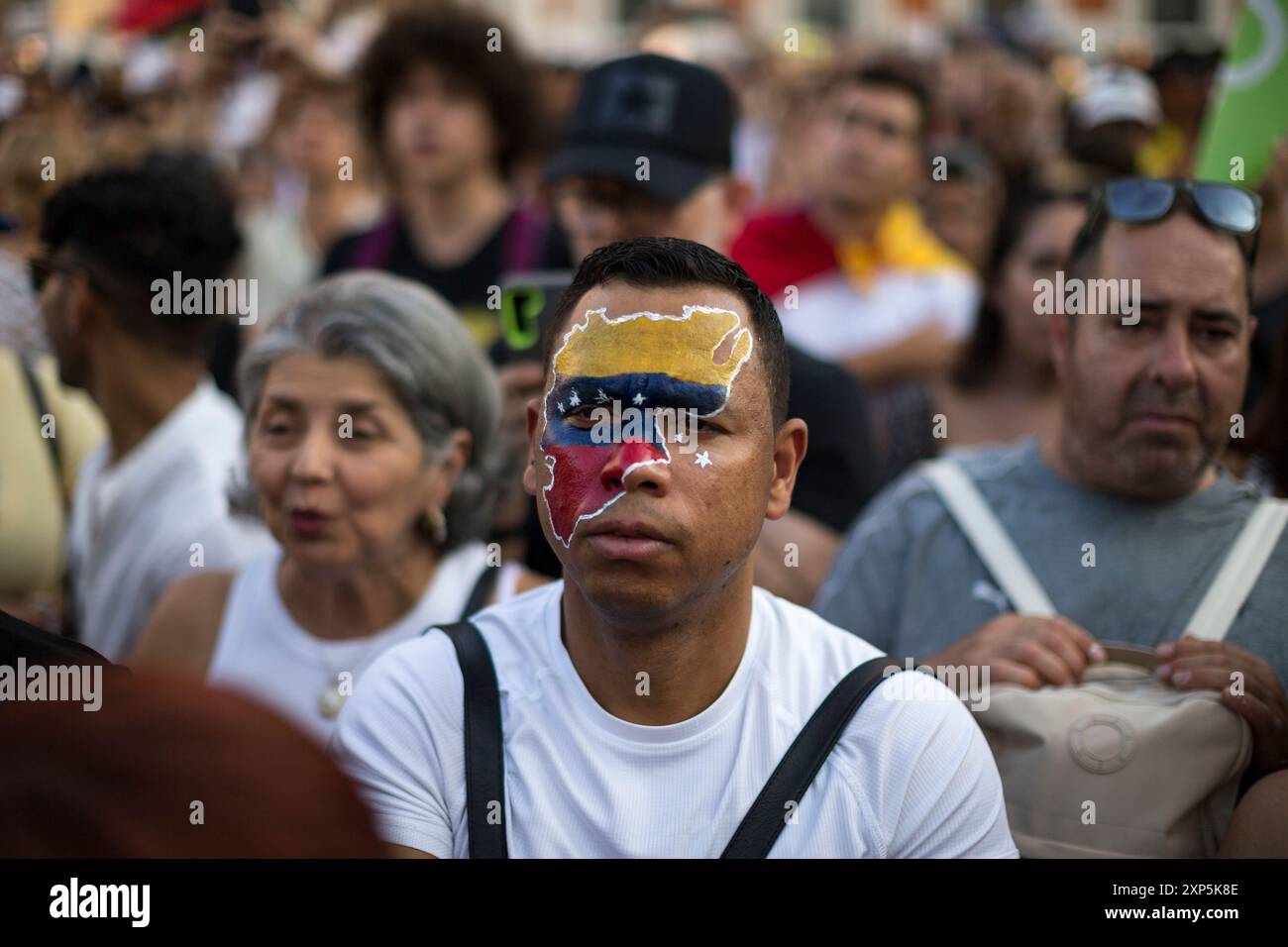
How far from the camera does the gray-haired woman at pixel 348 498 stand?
2.88 metres

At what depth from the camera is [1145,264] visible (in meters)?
2.75

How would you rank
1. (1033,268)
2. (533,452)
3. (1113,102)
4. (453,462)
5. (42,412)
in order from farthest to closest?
(1113,102), (1033,268), (42,412), (453,462), (533,452)

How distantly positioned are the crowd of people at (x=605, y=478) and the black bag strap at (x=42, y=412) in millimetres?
14

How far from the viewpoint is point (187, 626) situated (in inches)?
121

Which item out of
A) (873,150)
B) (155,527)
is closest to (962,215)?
(873,150)

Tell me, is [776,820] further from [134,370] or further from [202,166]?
[202,166]

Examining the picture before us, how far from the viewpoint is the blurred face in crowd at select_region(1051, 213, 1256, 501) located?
2.71m

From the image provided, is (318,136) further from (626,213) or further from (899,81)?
(626,213)

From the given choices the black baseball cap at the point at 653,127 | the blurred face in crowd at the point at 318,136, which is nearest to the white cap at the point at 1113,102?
the black baseball cap at the point at 653,127

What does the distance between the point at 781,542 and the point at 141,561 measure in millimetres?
1558

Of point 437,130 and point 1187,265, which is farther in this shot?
point 437,130

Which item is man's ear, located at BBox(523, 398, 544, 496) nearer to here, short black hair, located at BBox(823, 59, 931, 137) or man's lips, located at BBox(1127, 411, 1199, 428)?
man's lips, located at BBox(1127, 411, 1199, 428)

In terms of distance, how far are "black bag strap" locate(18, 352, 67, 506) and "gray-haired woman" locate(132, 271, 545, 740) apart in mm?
1218

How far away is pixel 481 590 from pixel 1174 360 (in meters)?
1.43
